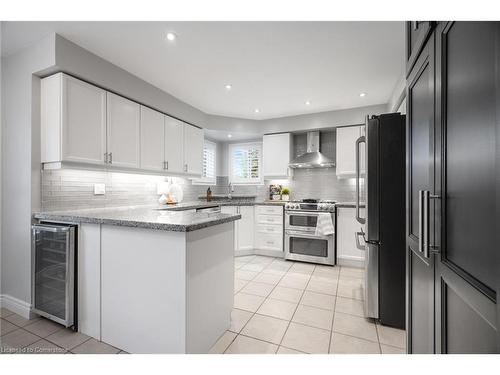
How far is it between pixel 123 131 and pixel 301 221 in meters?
2.82

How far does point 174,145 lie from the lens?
346cm

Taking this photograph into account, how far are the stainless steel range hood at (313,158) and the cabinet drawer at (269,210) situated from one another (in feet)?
2.80

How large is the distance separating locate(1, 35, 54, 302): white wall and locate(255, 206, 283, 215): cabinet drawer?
116 inches

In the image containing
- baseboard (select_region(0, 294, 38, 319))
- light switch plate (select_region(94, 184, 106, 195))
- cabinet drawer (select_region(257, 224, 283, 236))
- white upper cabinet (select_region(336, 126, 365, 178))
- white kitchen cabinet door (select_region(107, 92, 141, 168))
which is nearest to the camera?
baseboard (select_region(0, 294, 38, 319))

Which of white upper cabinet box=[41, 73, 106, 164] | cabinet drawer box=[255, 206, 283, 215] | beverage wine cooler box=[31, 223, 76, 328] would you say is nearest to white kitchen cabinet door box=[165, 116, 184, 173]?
white upper cabinet box=[41, 73, 106, 164]

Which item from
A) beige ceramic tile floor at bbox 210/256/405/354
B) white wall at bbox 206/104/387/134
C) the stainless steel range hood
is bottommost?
beige ceramic tile floor at bbox 210/256/405/354

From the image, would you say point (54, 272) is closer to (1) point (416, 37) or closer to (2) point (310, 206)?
(1) point (416, 37)

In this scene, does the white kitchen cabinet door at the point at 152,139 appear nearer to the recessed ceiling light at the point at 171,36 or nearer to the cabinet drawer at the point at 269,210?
the recessed ceiling light at the point at 171,36

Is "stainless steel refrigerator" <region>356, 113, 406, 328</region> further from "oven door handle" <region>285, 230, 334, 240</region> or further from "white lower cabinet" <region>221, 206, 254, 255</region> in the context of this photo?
"white lower cabinet" <region>221, 206, 254, 255</region>

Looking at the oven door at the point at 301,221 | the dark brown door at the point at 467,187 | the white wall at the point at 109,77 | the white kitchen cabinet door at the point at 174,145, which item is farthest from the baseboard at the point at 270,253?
the dark brown door at the point at 467,187

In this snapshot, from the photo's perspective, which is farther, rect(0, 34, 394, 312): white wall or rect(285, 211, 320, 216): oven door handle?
rect(285, 211, 320, 216): oven door handle

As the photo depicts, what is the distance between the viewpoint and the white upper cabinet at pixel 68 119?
82.7 inches

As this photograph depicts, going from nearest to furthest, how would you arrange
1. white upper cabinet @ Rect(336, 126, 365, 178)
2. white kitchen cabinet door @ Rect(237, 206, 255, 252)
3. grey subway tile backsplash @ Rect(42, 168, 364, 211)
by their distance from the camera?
1. grey subway tile backsplash @ Rect(42, 168, 364, 211)
2. white upper cabinet @ Rect(336, 126, 365, 178)
3. white kitchen cabinet door @ Rect(237, 206, 255, 252)

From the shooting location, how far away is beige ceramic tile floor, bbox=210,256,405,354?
67.4 inches
